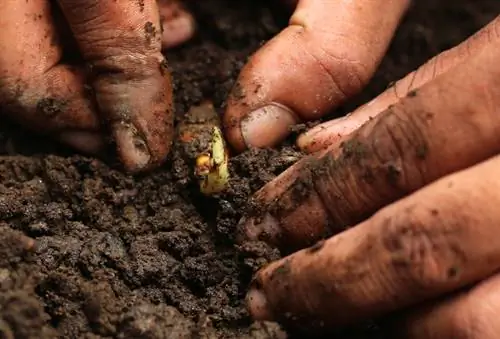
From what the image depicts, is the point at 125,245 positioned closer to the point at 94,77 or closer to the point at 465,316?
the point at 94,77

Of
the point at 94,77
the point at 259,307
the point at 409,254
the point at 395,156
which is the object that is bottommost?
the point at 259,307

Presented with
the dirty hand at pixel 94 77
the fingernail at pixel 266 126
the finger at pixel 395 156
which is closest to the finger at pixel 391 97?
the fingernail at pixel 266 126

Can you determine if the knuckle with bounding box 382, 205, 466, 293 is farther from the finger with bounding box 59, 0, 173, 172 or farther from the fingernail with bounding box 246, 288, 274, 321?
the finger with bounding box 59, 0, 173, 172

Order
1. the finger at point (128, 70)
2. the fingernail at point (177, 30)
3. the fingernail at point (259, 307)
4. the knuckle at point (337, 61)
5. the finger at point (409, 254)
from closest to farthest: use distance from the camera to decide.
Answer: the finger at point (409, 254)
the fingernail at point (259, 307)
the finger at point (128, 70)
the knuckle at point (337, 61)
the fingernail at point (177, 30)

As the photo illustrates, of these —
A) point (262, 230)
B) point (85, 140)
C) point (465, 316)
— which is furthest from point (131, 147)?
point (465, 316)

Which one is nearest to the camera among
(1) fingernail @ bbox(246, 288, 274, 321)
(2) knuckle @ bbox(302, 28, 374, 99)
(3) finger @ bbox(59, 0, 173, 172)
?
(1) fingernail @ bbox(246, 288, 274, 321)

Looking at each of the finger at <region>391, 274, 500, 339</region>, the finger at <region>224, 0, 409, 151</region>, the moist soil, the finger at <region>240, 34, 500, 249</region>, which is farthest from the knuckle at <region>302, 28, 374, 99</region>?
the finger at <region>391, 274, 500, 339</region>

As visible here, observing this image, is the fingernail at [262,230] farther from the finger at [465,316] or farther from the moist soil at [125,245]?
the finger at [465,316]
